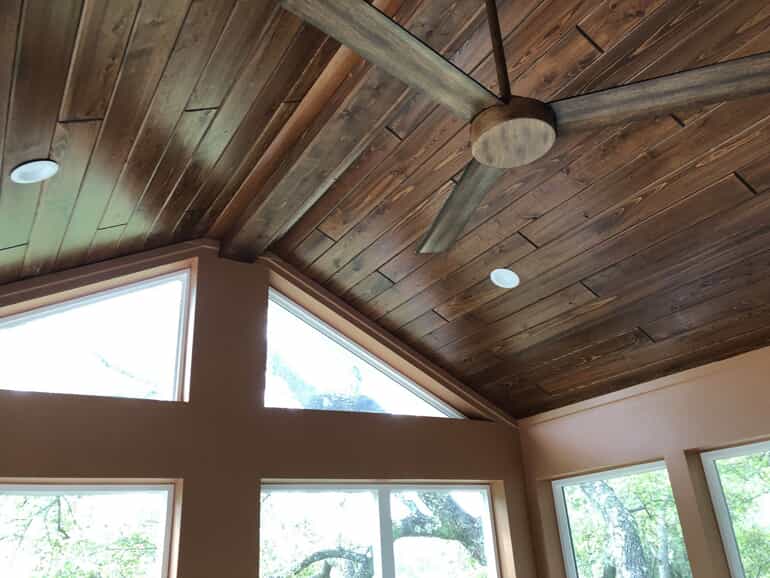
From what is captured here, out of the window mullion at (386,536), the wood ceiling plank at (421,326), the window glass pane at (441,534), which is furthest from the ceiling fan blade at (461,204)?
the window glass pane at (441,534)

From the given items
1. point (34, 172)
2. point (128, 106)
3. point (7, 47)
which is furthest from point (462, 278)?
point (7, 47)

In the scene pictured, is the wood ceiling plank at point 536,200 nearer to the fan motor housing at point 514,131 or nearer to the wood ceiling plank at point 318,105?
the wood ceiling plank at point 318,105

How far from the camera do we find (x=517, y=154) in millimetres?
1583

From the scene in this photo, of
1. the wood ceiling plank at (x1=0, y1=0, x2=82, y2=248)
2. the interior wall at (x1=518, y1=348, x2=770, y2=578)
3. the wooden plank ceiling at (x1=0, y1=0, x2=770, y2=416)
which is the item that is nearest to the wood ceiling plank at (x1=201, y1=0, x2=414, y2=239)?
the wooden plank ceiling at (x1=0, y1=0, x2=770, y2=416)

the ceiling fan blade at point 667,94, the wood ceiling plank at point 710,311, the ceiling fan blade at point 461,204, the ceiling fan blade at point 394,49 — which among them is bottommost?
the ceiling fan blade at point 667,94

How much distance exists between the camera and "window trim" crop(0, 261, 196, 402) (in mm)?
3143

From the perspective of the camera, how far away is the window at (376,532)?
132 inches

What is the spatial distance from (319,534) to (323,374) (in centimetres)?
91

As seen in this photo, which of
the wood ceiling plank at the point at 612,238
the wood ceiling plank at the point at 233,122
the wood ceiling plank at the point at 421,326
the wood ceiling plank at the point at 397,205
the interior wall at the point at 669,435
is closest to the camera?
the wood ceiling plank at the point at 233,122

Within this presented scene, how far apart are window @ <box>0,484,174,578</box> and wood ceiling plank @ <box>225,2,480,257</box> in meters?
1.41

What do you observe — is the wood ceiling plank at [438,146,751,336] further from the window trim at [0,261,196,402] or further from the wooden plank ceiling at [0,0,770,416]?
the window trim at [0,261,196,402]

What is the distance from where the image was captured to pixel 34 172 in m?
2.21

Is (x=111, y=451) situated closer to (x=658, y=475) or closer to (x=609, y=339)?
(x=609, y=339)

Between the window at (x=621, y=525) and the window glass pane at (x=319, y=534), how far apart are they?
1.24 metres
